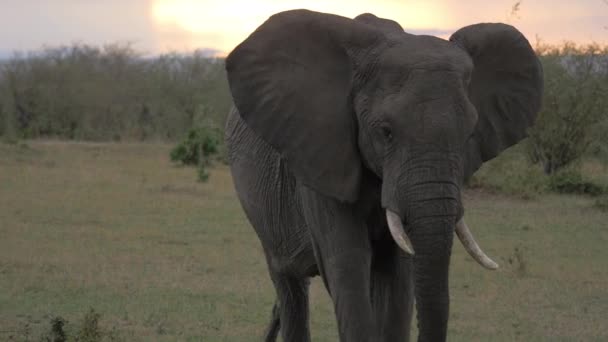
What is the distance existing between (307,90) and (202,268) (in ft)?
19.1

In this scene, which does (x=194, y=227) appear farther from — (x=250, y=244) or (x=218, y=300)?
(x=218, y=300)

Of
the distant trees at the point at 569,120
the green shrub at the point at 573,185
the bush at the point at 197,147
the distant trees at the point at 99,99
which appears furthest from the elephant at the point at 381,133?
the distant trees at the point at 99,99

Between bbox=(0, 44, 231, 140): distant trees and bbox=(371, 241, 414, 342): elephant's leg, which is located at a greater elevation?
bbox=(371, 241, 414, 342): elephant's leg

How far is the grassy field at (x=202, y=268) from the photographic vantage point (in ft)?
24.6

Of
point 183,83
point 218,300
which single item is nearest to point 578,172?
point 218,300

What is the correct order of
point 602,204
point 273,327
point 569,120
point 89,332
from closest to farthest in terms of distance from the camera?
point 89,332, point 273,327, point 602,204, point 569,120

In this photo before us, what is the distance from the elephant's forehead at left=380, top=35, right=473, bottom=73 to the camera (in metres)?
3.81

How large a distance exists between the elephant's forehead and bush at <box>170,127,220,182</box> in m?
18.4

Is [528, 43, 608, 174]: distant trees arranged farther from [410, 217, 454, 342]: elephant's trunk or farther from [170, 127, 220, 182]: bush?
[410, 217, 454, 342]: elephant's trunk

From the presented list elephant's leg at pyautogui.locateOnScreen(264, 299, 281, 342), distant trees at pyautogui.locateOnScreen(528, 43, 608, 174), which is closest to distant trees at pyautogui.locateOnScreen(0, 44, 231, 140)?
distant trees at pyautogui.locateOnScreen(528, 43, 608, 174)

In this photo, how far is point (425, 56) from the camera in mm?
3824

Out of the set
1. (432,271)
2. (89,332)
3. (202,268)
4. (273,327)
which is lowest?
(202,268)

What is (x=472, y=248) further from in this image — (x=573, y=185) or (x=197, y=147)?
(x=197, y=147)

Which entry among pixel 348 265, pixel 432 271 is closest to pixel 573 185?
pixel 348 265
